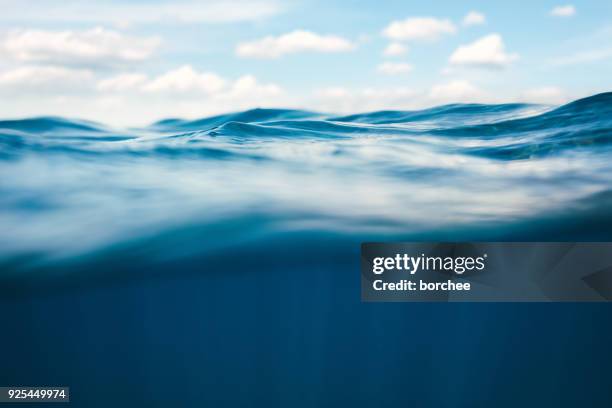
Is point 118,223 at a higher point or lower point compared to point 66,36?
lower

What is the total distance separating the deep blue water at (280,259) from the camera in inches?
227

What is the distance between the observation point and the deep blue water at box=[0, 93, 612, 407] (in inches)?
227

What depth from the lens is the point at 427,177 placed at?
5.98m

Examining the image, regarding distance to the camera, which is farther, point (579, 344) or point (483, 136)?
point (483, 136)

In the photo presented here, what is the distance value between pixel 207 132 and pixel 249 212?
3.50ft

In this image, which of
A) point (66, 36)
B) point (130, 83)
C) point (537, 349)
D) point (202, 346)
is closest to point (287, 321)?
point (202, 346)

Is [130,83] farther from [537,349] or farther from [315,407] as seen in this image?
[537,349]

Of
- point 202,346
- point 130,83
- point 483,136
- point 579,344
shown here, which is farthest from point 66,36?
point 579,344

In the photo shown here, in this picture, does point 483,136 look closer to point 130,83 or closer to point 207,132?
point 207,132

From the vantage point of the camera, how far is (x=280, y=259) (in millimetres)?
6188

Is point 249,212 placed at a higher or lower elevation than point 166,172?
lower

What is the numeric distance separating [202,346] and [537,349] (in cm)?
345

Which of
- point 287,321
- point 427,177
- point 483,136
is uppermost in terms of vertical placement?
point 483,136

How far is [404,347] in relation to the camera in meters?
5.89
